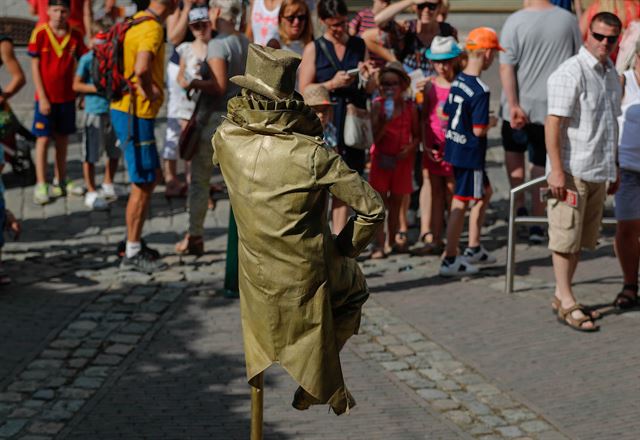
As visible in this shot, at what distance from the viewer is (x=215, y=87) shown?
1072 cm

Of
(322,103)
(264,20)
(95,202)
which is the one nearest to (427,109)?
(322,103)

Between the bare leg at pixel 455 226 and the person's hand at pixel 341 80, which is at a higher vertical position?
the person's hand at pixel 341 80

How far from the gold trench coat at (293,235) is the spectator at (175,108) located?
706cm

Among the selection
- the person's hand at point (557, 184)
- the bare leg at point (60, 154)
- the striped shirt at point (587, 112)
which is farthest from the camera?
the bare leg at point (60, 154)

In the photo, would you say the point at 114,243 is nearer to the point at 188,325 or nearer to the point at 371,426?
the point at 188,325

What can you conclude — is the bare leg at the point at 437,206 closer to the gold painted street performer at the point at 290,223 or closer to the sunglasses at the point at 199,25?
the sunglasses at the point at 199,25

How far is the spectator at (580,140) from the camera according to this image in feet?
29.5

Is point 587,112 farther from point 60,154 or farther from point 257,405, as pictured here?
point 60,154

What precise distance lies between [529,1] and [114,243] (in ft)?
14.1

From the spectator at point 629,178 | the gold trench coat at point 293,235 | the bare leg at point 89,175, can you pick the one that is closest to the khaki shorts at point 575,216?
the spectator at point 629,178

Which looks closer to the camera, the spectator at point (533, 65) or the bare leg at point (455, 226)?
the bare leg at point (455, 226)

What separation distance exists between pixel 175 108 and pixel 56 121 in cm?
124

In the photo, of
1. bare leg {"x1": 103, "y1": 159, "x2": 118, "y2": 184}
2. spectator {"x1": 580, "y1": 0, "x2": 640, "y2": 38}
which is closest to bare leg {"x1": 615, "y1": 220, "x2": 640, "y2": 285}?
spectator {"x1": 580, "y1": 0, "x2": 640, "y2": 38}

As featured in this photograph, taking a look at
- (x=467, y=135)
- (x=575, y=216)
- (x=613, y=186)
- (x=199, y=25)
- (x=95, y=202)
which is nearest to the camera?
(x=575, y=216)
